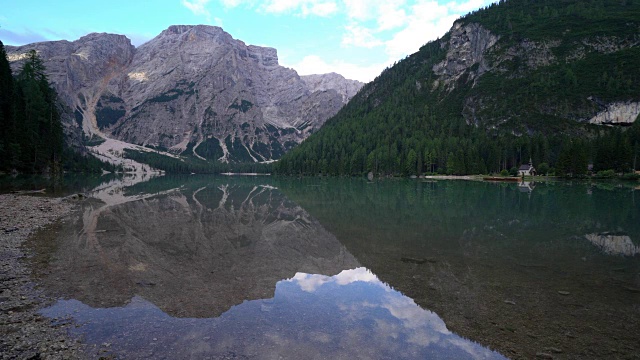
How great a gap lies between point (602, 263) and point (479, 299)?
908 cm

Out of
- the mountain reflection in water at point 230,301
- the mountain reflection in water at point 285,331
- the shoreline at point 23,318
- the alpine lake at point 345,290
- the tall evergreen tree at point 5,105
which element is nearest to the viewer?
the shoreline at point 23,318

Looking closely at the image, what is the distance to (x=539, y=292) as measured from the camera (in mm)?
13227

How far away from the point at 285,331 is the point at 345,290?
458cm

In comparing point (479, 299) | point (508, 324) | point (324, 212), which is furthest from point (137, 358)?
point (324, 212)

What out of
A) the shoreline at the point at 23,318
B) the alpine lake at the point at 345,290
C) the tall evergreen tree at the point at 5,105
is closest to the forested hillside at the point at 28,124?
the tall evergreen tree at the point at 5,105

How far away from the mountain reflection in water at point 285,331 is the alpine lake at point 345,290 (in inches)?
2.2

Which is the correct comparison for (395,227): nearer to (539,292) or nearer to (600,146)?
(539,292)

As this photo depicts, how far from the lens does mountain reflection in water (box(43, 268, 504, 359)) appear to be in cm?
887

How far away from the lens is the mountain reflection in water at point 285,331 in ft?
29.1

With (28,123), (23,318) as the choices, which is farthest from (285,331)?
(28,123)

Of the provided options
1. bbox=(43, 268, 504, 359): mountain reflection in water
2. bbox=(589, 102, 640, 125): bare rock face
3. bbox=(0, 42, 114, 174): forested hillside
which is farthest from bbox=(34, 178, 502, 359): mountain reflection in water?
bbox=(589, 102, 640, 125): bare rock face

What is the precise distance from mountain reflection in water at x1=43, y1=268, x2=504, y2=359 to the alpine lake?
55 millimetres

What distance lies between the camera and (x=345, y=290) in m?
14.3

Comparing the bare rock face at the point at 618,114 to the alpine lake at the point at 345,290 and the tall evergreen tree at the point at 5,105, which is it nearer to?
the alpine lake at the point at 345,290
